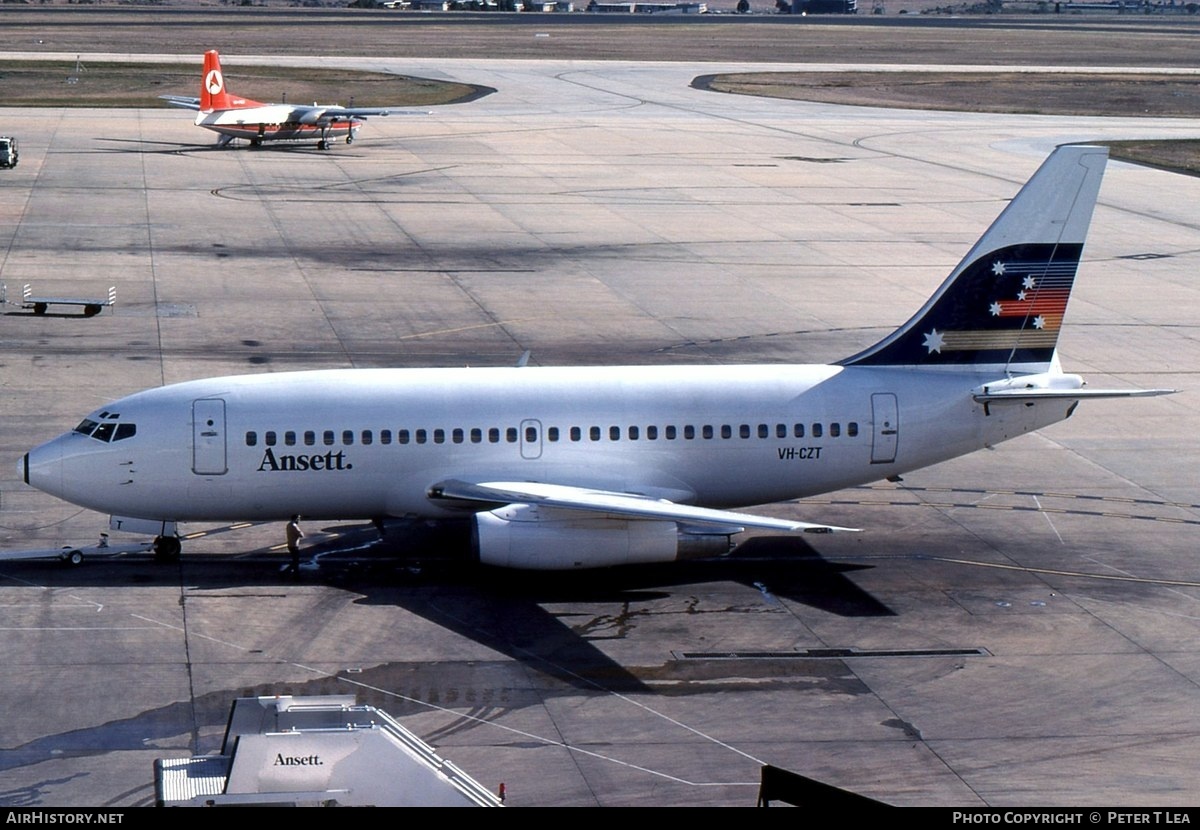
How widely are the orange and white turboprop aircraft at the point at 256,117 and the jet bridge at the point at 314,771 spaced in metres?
85.8

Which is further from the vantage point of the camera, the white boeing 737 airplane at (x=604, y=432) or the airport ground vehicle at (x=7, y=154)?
the airport ground vehicle at (x=7, y=154)

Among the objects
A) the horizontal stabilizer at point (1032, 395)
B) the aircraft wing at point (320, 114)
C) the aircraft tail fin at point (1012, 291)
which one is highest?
the aircraft tail fin at point (1012, 291)

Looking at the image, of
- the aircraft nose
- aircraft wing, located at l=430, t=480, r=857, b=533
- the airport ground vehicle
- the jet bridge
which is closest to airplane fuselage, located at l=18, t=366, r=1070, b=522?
the aircraft nose

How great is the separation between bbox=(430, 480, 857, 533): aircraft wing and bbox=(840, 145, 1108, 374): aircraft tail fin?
5934 mm

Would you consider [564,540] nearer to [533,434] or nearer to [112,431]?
[533,434]

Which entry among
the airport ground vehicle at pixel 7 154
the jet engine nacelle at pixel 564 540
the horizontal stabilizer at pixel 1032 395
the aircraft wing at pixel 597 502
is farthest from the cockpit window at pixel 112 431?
the airport ground vehicle at pixel 7 154

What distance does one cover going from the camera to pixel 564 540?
3067 centimetres

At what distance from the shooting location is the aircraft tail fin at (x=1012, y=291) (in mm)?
34562

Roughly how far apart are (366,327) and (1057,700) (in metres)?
31.9

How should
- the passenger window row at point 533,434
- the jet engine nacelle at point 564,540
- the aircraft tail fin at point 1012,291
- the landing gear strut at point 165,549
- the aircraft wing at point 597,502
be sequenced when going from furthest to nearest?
the aircraft tail fin at point 1012,291
the landing gear strut at point 165,549
the passenger window row at point 533,434
the jet engine nacelle at point 564,540
the aircraft wing at point 597,502

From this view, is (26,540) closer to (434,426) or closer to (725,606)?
(434,426)

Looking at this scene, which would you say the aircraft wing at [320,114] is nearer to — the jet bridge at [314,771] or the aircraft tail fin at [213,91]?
the aircraft tail fin at [213,91]

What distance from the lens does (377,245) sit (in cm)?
6894
